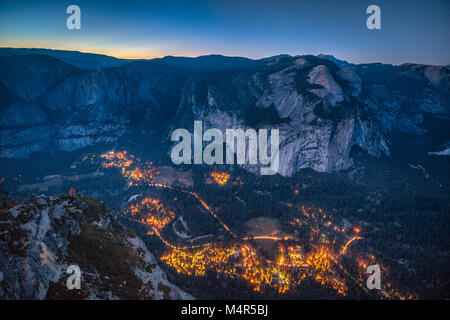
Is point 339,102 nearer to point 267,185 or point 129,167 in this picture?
point 267,185

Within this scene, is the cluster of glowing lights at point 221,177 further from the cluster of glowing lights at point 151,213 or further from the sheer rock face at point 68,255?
the sheer rock face at point 68,255

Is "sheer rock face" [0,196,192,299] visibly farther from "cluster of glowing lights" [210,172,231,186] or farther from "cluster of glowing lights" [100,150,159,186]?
"cluster of glowing lights" [100,150,159,186]

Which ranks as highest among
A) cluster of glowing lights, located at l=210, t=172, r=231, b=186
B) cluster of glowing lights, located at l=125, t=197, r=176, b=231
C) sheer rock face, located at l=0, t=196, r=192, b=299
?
sheer rock face, located at l=0, t=196, r=192, b=299

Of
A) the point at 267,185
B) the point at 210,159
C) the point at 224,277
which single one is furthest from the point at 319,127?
the point at 224,277

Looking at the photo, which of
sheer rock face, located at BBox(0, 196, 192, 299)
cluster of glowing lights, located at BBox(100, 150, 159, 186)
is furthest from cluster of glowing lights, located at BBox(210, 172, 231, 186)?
sheer rock face, located at BBox(0, 196, 192, 299)

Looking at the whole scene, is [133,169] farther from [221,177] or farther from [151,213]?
[151,213]

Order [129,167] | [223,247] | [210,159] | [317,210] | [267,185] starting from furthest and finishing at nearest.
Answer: [210,159] < [129,167] < [267,185] < [317,210] < [223,247]

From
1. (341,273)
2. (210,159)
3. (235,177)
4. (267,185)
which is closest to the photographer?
(341,273)

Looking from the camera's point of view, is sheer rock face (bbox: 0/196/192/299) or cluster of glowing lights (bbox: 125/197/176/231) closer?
sheer rock face (bbox: 0/196/192/299)

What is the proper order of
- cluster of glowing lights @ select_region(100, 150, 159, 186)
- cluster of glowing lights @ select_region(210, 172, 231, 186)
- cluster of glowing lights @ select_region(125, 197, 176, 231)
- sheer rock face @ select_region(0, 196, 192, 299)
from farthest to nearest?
1. cluster of glowing lights @ select_region(210, 172, 231, 186)
2. cluster of glowing lights @ select_region(100, 150, 159, 186)
3. cluster of glowing lights @ select_region(125, 197, 176, 231)
4. sheer rock face @ select_region(0, 196, 192, 299)

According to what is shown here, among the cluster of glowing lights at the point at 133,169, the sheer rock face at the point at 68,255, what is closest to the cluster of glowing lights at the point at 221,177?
the cluster of glowing lights at the point at 133,169
